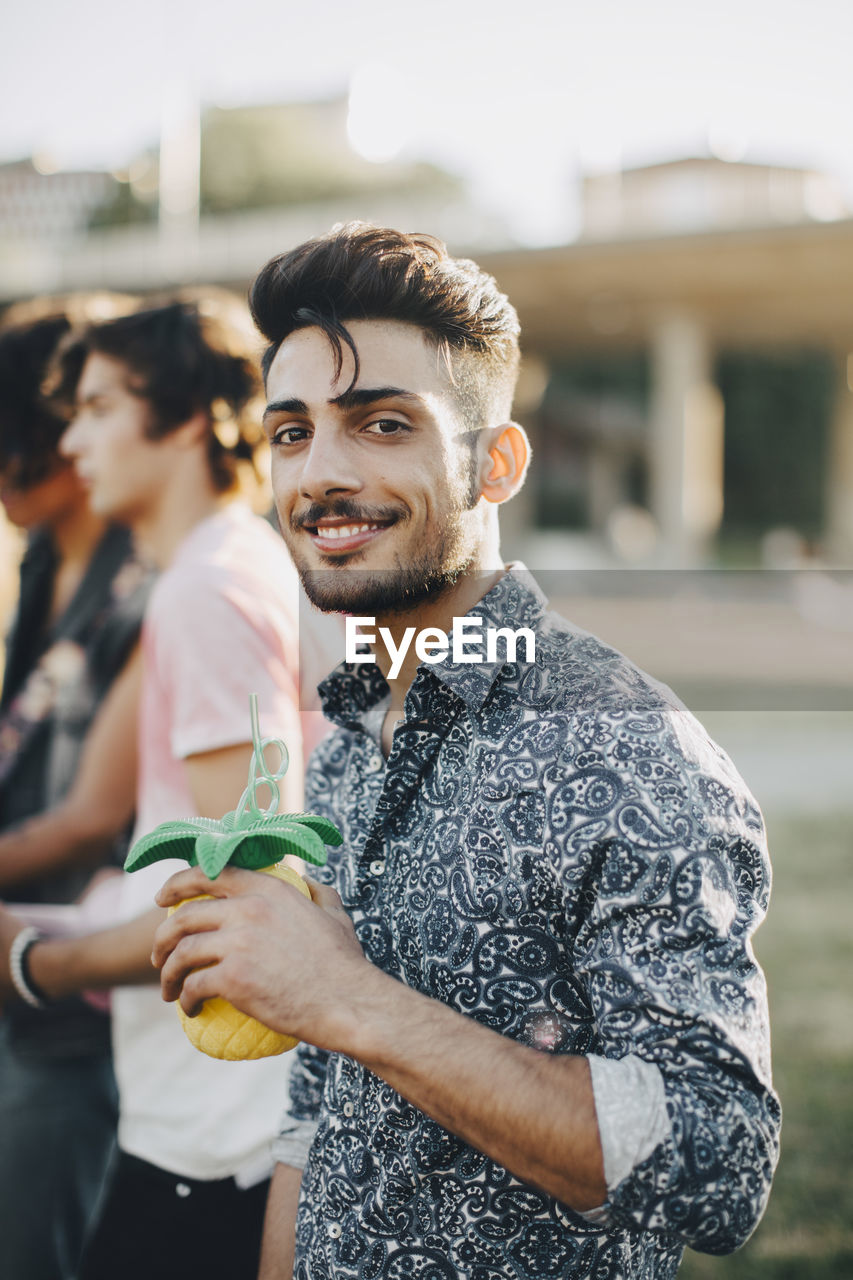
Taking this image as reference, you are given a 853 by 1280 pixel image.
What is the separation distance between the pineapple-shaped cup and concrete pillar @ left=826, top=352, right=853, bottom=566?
2800cm

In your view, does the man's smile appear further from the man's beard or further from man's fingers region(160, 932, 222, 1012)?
man's fingers region(160, 932, 222, 1012)

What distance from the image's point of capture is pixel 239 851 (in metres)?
1.24

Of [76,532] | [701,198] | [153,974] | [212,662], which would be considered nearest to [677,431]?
[701,198]

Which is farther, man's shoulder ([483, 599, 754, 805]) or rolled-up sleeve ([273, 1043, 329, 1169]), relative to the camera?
rolled-up sleeve ([273, 1043, 329, 1169])

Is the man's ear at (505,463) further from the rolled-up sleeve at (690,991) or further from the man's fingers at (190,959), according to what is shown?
the man's fingers at (190,959)

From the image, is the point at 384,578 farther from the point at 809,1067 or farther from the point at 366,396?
the point at 809,1067

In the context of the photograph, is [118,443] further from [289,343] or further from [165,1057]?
[165,1057]

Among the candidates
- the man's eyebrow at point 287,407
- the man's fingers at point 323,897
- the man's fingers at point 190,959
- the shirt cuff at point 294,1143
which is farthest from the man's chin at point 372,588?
the shirt cuff at point 294,1143

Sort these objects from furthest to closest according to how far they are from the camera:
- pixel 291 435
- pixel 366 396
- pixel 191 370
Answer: pixel 191 370, pixel 291 435, pixel 366 396

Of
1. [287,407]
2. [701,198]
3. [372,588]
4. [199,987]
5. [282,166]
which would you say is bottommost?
[199,987]

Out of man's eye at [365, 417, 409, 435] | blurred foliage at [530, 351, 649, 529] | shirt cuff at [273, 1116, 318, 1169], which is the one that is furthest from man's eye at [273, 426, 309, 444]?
blurred foliage at [530, 351, 649, 529]

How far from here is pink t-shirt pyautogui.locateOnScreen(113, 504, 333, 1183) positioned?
6.52 feet

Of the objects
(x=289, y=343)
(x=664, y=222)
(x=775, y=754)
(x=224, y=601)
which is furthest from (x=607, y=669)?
(x=664, y=222)

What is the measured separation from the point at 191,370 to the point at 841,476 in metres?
28.6
